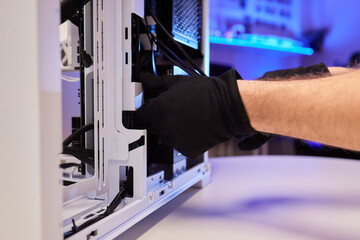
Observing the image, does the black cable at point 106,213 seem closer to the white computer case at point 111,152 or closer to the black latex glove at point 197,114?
the white computer case at point 111,152

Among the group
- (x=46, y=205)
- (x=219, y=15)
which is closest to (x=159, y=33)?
(x=46, y=205)

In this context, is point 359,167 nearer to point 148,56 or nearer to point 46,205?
point 148,56

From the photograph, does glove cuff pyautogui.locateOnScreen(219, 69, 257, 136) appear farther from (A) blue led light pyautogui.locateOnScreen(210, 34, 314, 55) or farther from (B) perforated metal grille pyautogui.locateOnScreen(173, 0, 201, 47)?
(A) blue led light pyautogui.locateOnScreen(210, 34, 314, 55)

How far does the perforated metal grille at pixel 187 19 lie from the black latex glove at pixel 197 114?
0.30 m

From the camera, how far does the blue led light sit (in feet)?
5.17

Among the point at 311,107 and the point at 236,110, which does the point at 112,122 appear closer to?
the point at 236,110

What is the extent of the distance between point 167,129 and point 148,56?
0.21 meters

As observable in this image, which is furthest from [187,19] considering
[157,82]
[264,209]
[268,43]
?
[268,43]

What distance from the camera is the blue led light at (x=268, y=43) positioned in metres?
1.58

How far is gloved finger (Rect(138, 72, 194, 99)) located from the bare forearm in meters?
0.16

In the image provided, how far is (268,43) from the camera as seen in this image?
166cm

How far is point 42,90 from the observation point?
1.05ft

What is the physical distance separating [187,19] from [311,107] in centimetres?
56

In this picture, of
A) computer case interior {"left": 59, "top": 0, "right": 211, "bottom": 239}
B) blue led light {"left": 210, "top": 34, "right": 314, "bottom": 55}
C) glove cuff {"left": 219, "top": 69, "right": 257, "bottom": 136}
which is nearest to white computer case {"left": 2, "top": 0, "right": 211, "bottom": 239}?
computer case interior {"left": 59, "top": 0, "right": 211, "bottom": 239}
